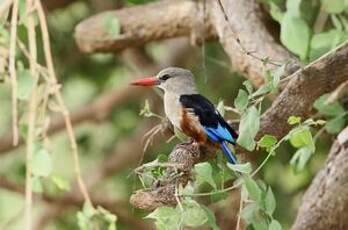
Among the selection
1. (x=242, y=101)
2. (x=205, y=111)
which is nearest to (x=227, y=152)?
(x=205, y=111)

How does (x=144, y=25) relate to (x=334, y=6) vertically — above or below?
below

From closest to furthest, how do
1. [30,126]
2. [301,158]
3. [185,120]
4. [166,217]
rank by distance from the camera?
1. [166,217]
2. [30,126]
3. [185,120]
4. [301,158]

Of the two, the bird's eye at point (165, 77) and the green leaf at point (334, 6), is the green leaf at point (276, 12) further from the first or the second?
the bird's eye at point (165, 77)

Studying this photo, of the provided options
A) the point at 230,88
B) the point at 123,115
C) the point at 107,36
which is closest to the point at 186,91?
the point at 107,36

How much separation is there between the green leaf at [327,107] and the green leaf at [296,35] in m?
0.09

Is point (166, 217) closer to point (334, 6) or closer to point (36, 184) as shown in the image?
point (36, 184)

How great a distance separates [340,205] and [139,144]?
4.05 feet

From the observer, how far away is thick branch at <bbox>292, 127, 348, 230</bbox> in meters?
2.06

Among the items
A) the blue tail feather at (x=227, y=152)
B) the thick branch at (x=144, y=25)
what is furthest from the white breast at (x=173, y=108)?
the thick branch at (x=144, y=25)

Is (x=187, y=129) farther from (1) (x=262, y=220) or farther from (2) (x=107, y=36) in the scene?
(2) (x=107, y=36)

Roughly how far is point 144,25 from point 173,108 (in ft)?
2.19

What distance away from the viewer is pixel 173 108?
5.95ft

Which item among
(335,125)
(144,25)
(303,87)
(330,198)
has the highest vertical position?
(303,87)

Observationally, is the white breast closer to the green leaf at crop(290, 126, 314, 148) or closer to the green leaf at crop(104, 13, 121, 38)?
the green leaf at crop(290, 126, 314, 148)
